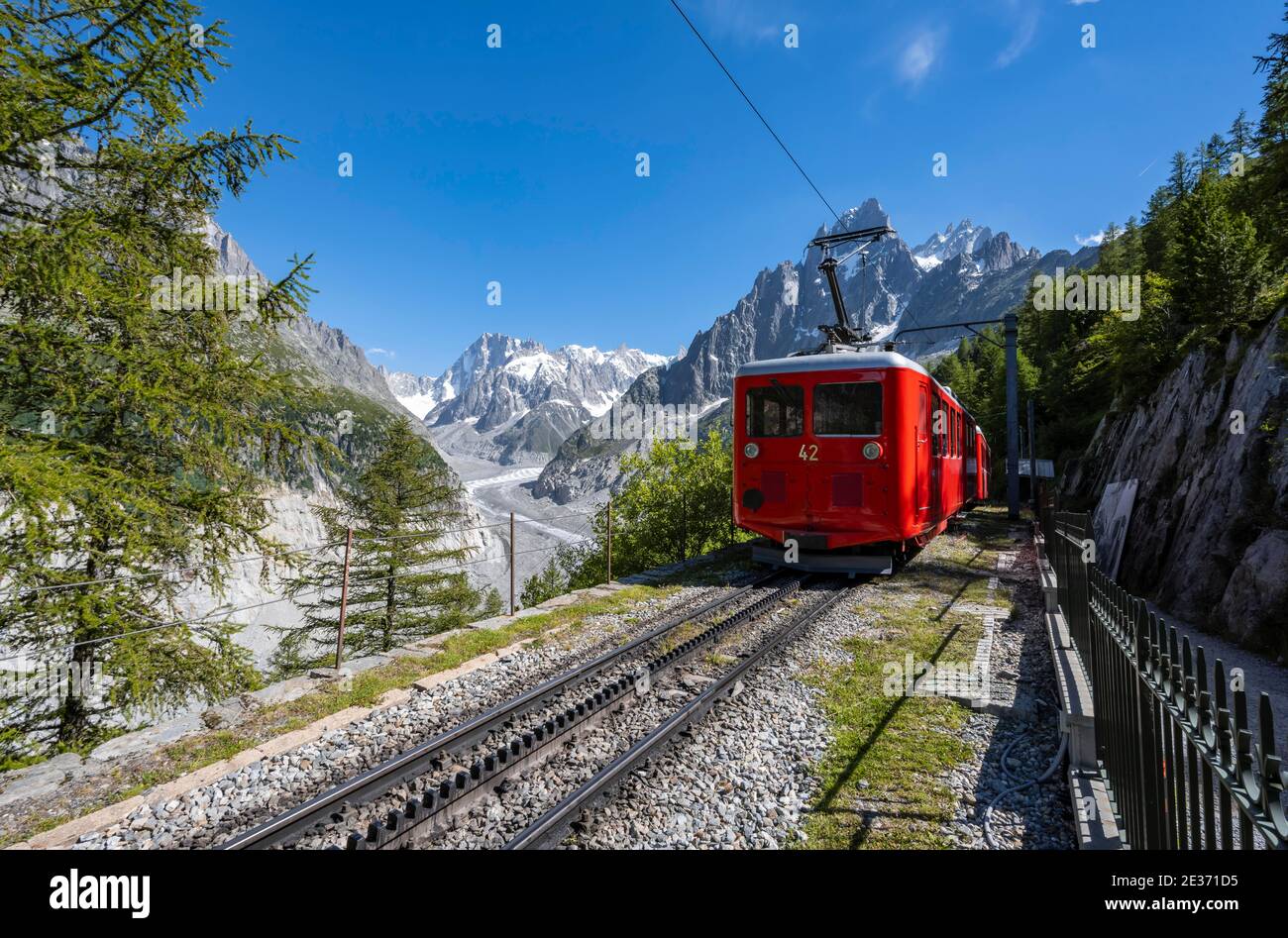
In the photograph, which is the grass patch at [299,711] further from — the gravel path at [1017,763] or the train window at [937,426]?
the train window at [937,426]

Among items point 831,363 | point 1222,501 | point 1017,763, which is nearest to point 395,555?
point 831,363

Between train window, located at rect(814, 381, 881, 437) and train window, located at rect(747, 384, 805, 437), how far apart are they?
32 centimetres

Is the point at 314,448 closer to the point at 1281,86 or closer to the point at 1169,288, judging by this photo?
Result: the point at 1281,86

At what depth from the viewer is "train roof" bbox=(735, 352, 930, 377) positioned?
32.0ft

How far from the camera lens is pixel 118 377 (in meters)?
6.26

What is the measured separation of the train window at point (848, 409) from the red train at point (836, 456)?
0.7 inches

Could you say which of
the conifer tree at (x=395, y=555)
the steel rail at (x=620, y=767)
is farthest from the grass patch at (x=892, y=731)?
the conifer tree at (x=395, y=555)

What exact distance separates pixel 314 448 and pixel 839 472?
28.2ft

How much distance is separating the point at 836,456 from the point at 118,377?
33.5 ft

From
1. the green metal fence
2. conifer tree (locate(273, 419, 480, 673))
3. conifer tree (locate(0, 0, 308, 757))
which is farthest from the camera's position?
conifer tree (locate(273, 419, 480, 673))

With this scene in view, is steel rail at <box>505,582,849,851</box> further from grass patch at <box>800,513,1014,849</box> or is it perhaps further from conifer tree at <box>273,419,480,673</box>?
conifer tree at <box>273,419,480,673</box>

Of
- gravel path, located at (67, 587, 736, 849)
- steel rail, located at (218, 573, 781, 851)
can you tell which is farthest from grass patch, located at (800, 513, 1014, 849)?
gravel path, located at (67, 587, 736, 849)

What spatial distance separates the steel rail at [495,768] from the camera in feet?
11.0
